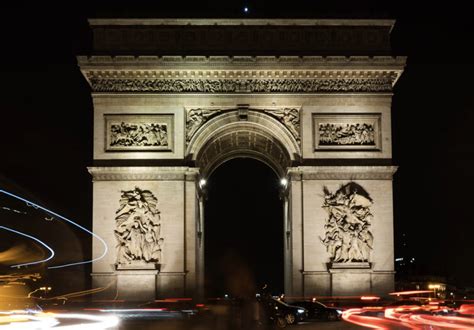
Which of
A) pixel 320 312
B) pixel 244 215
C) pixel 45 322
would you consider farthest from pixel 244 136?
pixel 244 215

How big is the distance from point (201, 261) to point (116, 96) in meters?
10.4

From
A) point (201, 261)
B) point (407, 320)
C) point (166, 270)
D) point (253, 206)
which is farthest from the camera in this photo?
point (253, 206)

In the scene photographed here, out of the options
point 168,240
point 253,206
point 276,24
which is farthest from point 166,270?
point 253,206

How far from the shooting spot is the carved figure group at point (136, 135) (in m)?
40.0

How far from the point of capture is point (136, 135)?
4006cm

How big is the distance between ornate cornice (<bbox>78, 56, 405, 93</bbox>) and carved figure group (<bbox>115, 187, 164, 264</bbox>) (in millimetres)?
4820

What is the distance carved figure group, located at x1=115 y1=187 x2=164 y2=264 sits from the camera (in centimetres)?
3916

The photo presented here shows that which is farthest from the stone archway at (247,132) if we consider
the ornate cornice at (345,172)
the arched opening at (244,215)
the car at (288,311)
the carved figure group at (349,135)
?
the arched opening at (244,215)

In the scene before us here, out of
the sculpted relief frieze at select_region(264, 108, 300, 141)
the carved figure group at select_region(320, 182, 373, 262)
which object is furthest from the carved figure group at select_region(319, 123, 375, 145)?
the carved figure group at select_region(320, 182, 373, 262)

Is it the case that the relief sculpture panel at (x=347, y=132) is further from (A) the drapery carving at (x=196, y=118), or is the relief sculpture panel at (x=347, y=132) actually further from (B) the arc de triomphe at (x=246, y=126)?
(A) the drapery carving at (x=196, y=118)

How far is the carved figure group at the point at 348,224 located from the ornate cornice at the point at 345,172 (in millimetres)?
444

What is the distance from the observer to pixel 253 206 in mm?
69688

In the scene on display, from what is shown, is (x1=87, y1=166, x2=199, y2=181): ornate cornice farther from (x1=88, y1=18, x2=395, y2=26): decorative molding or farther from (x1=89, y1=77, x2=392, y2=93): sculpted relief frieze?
(x1=88, y1=18, x2=395, y2=26): decorative molding

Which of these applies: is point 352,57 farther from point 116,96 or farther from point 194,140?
point 116,96
